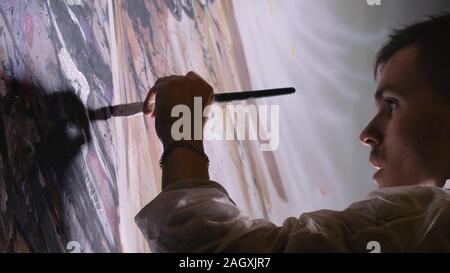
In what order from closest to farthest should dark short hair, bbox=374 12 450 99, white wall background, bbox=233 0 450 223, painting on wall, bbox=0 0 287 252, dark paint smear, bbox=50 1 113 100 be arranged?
painting on wall, bbox=0 0 287 252 → dark paint smear, bbox=50 1 113 100 → dark short hair, bbox=374 12 450 99 → white wall background, bbox=233 0 450 223

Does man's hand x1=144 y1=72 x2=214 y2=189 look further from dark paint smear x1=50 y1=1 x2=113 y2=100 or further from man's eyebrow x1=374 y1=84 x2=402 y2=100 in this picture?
man's eyebrow x1=374 y1=84 x2=402 y2=100

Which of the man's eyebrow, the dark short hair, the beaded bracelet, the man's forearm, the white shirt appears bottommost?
the white shirt

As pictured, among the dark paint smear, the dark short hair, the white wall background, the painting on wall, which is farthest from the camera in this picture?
the white wall background

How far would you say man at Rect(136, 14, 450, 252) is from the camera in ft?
2.24

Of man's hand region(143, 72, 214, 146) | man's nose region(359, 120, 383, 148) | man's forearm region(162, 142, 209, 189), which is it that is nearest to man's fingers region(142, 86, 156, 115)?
man's hand region(143, 72, 214, 146)

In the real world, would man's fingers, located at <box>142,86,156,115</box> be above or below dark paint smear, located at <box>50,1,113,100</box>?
below

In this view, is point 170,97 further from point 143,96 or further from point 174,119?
point 143,96

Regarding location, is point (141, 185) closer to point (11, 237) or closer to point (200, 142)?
point (200, 142)

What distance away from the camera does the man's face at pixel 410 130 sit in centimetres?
83

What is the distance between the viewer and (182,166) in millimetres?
727

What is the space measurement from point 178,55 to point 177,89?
271 millimetres

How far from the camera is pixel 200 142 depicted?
2.53 feet

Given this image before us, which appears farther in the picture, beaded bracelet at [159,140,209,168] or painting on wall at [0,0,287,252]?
beaded bracelet at [159,140,209,168]
